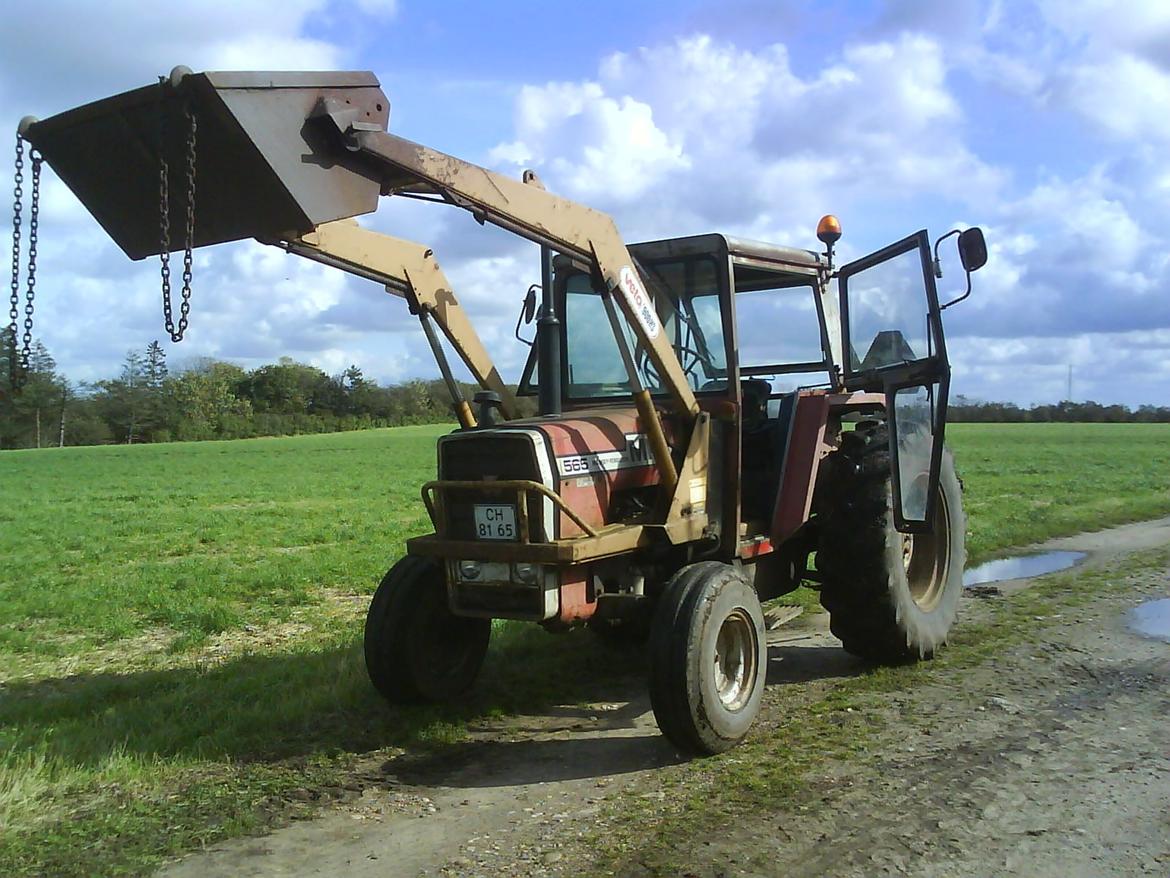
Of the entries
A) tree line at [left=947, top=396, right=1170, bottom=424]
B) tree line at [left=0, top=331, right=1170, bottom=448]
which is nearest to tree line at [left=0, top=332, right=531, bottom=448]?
tree line at [left=0, top=331, right=1170, bottom=448]

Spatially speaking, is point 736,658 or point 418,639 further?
point 418,639

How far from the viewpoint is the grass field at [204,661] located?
4.37 meters

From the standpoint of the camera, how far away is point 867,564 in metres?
6.16

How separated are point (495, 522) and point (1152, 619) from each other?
17.6 ft

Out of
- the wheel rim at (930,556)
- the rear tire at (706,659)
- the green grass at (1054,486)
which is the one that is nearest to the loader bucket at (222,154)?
the rear tire at (706,659)

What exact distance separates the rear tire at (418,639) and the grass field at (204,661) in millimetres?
155

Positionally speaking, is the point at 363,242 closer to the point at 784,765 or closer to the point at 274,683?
Answer: the point at 274,683

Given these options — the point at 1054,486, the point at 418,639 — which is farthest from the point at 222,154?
the point at 1054,486

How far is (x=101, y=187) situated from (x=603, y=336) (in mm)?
2924

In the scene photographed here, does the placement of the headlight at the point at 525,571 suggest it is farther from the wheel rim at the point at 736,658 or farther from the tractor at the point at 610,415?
the wheel rim at the point at 736,658

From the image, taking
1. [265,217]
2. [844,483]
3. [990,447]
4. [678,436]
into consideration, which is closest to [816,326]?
[844,483]

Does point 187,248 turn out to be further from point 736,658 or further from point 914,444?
point 914,444

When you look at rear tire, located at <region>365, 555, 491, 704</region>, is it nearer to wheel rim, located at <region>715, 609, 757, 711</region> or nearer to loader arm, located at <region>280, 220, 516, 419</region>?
loader arm, located at <region>280, 220, 516, 419</region>

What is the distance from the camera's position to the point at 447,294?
20.2ft
